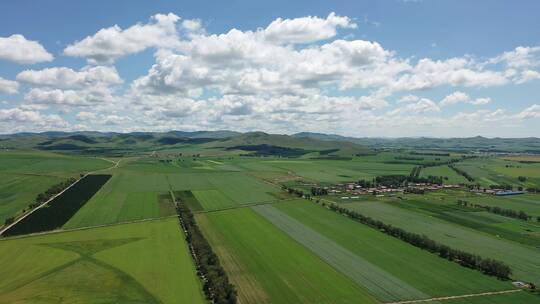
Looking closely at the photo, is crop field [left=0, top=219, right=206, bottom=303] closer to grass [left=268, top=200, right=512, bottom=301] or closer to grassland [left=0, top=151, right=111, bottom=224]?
grass [left=268, top=200, right=512, bottom=301]

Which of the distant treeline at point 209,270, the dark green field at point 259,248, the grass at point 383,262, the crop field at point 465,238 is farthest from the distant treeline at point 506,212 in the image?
the distant treeline at point 209,270

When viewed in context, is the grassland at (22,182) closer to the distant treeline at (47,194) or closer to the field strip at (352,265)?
the distant treeline at (47,194)

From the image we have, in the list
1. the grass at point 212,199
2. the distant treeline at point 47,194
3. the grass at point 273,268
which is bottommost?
the grass at point 273,268

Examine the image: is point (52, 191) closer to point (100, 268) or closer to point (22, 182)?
point (22, 182)

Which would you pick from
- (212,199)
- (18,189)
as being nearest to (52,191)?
(18,189)

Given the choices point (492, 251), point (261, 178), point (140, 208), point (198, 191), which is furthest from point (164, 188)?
point (492, 251)

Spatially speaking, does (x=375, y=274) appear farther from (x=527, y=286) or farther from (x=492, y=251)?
(x=492, y=251)
